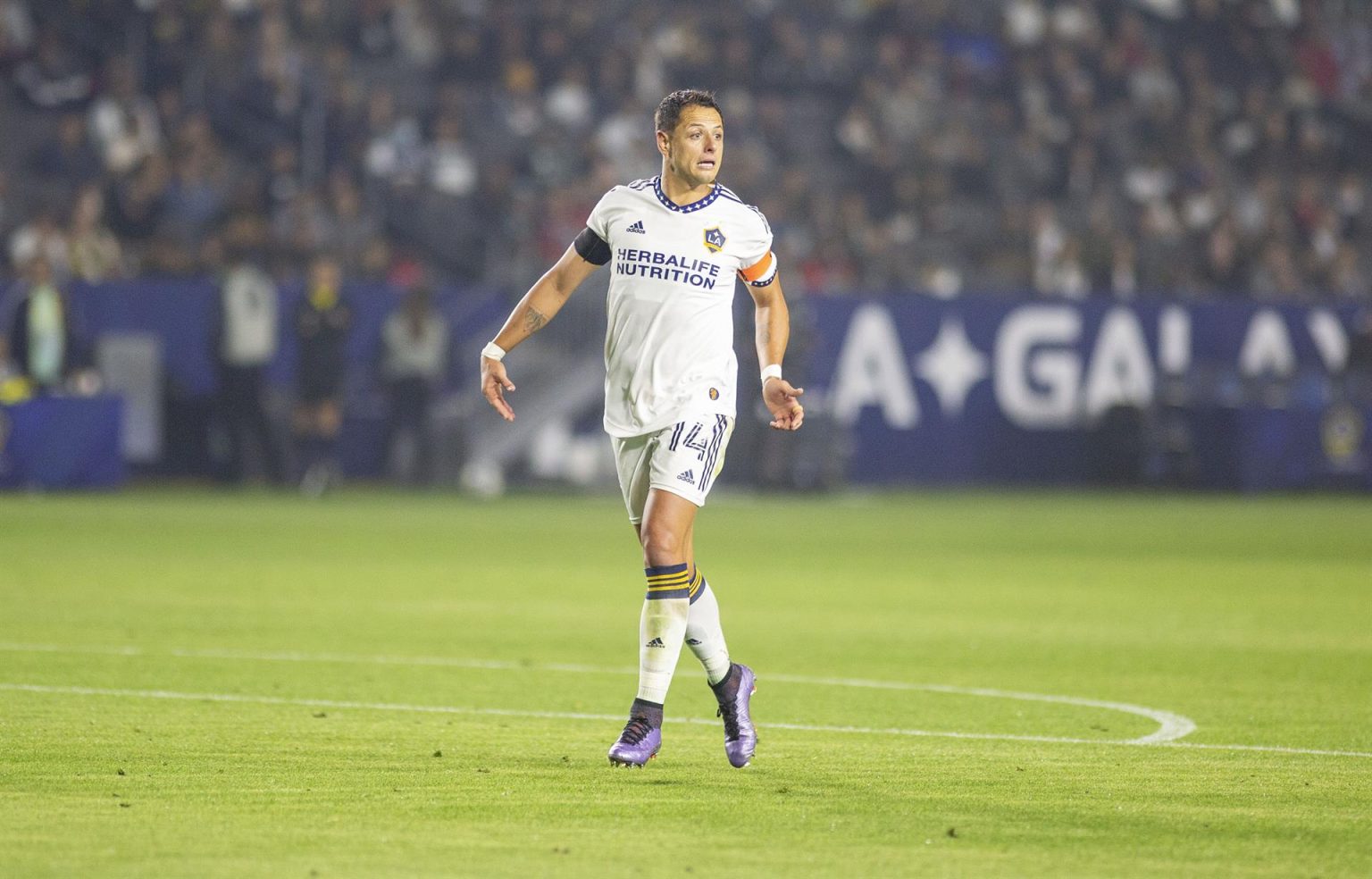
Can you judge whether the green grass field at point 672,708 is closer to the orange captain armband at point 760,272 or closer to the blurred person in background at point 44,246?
the orange captain armband at point 760,272

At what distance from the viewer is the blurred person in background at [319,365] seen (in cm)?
2483

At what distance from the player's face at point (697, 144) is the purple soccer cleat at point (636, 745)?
1970 millimetres

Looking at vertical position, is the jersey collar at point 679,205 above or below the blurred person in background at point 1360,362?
above

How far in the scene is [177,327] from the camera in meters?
25.2

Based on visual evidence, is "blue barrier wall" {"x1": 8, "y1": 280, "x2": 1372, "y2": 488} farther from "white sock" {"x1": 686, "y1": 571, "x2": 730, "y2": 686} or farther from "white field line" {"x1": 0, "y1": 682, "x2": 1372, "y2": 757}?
"white sock" {"x1": 686, "y1": 571, "x2": 730, "y2": 686}

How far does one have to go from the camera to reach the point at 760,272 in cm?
829

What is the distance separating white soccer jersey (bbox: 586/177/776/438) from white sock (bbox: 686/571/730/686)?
65cm

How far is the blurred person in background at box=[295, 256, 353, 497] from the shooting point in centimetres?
2483

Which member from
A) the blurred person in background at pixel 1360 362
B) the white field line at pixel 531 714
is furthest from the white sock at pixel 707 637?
the blurred person in background at pixel 1360 362

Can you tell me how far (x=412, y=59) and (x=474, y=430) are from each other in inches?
211

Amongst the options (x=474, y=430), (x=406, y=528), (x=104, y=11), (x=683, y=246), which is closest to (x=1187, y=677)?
(x=683, y=246)

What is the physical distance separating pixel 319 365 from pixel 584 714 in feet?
53.8

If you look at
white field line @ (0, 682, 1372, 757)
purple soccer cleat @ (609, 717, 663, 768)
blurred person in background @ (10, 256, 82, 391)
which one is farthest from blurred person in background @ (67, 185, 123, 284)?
purple soccer cleat @ (609, 717, 663, 768)

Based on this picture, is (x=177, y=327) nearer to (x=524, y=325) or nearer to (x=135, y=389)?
(x=135, y=389)
